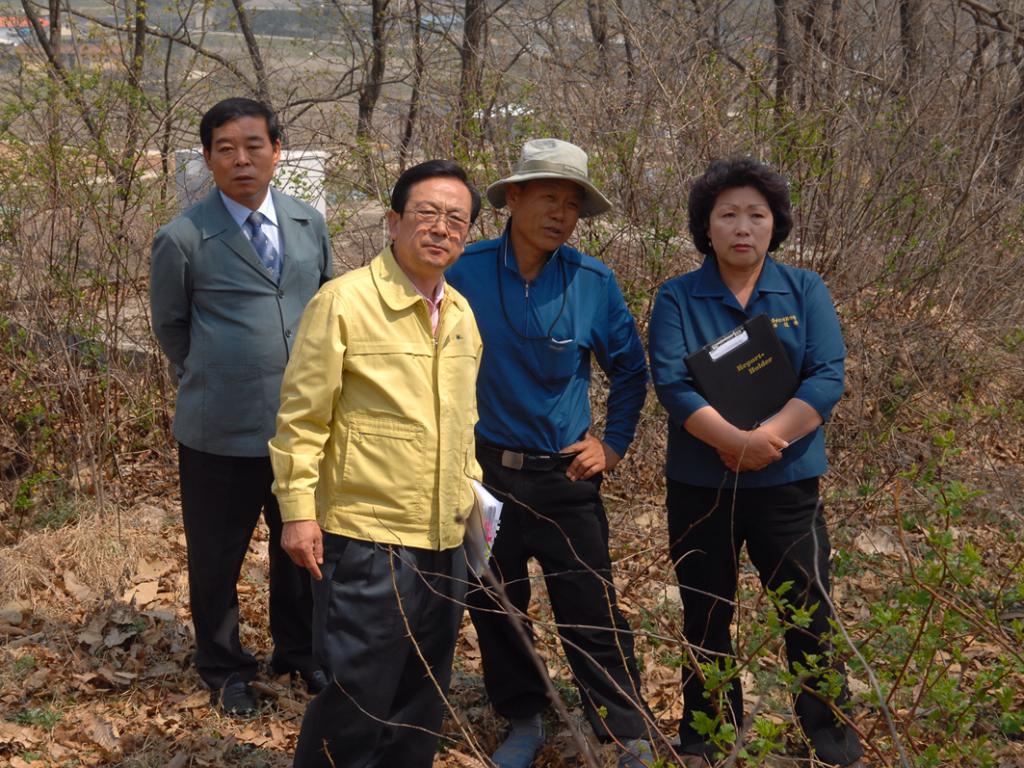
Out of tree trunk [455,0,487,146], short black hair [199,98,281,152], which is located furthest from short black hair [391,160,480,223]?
tree trunk [455,0,487,146]

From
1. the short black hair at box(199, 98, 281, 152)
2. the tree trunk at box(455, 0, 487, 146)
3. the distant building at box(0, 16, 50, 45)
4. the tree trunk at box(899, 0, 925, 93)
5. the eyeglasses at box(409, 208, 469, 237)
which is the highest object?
the distant building at box(0, 16, 50, 45)

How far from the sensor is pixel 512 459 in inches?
153

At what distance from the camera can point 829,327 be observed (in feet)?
12.6

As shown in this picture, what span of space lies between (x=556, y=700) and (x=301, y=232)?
2953 mm

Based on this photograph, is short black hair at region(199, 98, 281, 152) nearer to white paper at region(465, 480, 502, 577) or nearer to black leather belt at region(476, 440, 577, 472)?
black leather belt at region(476, 440, 577, 472)

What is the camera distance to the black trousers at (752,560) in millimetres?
3781

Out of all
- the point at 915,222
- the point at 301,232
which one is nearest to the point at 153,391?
the point at 301,232

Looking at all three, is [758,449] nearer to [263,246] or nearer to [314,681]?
[263,246]

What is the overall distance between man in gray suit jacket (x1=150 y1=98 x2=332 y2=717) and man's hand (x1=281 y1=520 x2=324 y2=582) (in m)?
1.19

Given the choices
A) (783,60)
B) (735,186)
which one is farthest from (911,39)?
(735,186)

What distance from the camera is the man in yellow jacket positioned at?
318cm

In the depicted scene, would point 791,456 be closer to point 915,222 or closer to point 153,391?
point 915,222

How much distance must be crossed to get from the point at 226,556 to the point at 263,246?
1.18 meters

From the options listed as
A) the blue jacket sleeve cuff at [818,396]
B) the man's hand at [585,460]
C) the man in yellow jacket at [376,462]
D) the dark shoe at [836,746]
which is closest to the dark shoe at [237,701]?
the man in yellow jacket at [376,462]
